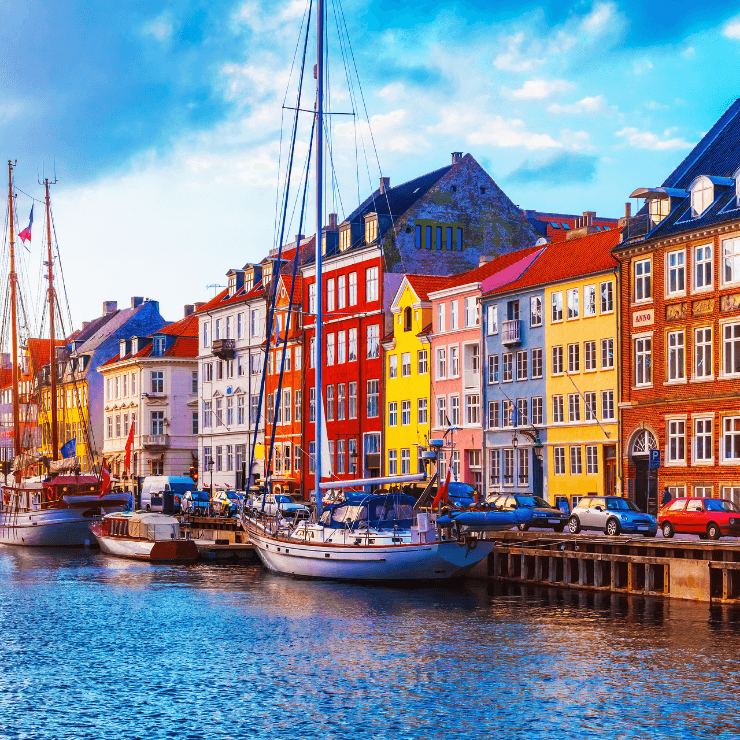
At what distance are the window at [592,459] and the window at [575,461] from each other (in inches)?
33.9

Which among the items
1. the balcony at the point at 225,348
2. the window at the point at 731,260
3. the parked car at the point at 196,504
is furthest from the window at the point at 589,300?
the balcony at the point at 225,348

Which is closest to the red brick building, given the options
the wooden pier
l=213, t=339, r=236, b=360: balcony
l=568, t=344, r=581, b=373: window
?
l=568, t=344, r=581, b=373: window

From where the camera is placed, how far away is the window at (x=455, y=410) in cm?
8812

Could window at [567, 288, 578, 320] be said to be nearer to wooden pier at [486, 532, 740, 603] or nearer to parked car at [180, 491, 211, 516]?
wooden pier at [486, 532, 740, 603]

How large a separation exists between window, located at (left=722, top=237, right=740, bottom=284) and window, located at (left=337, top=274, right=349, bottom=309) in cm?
4474

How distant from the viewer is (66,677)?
1265 inches

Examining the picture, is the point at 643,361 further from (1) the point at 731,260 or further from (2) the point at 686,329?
(1) the point at 731,260

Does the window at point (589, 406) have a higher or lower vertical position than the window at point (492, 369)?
lower

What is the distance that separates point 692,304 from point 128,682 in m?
43.0

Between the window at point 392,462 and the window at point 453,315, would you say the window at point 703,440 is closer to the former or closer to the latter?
the window at point 453,315

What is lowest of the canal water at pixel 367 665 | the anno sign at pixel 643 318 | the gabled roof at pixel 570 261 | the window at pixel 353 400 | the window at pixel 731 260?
the canal water at pixel 367 665

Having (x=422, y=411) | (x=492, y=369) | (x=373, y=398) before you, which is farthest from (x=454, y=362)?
(x=373, y=398)

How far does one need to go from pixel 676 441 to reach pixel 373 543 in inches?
899

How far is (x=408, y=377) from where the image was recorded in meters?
95.0
